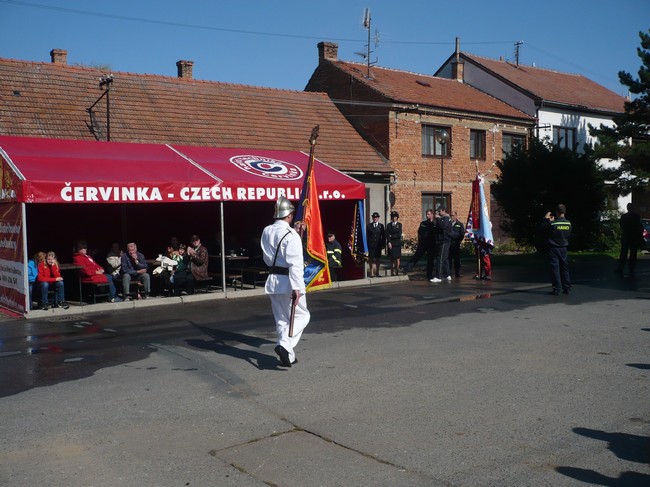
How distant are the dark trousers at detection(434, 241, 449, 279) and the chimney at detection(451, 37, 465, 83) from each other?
21060 mm

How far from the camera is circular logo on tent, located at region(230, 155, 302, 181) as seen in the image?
16.1 meters

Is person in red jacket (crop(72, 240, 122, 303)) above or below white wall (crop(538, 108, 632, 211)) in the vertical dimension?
below

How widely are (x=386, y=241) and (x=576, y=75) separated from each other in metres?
29.5

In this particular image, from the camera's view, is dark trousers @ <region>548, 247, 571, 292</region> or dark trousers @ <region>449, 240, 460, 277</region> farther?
dark trousers @ <region>449, 240, 460, 277</region>

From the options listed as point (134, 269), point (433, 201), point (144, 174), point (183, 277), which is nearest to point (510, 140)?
point (433, 201)

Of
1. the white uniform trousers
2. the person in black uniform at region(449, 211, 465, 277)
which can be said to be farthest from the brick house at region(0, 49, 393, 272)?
the white uniform trousers

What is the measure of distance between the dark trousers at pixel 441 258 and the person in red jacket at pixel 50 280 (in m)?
8.94

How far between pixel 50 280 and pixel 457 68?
2812 cm

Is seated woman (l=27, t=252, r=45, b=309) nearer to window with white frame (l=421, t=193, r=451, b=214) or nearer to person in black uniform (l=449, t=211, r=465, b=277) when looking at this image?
person in black uniform (l=449, t=211, r=465, b=277)

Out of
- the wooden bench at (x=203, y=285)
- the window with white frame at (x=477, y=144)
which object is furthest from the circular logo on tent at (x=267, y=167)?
the window with white frame at (x=477, y=144)

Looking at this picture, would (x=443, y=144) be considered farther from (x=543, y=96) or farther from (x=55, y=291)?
(x=55, y=291)

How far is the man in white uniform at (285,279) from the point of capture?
7816 millimetres

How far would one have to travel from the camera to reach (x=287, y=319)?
26.1ft

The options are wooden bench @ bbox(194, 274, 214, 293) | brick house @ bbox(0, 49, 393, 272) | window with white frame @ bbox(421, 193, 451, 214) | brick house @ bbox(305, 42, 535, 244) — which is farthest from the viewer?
window with white frame @ bbox(421, 193, 451, 214)
